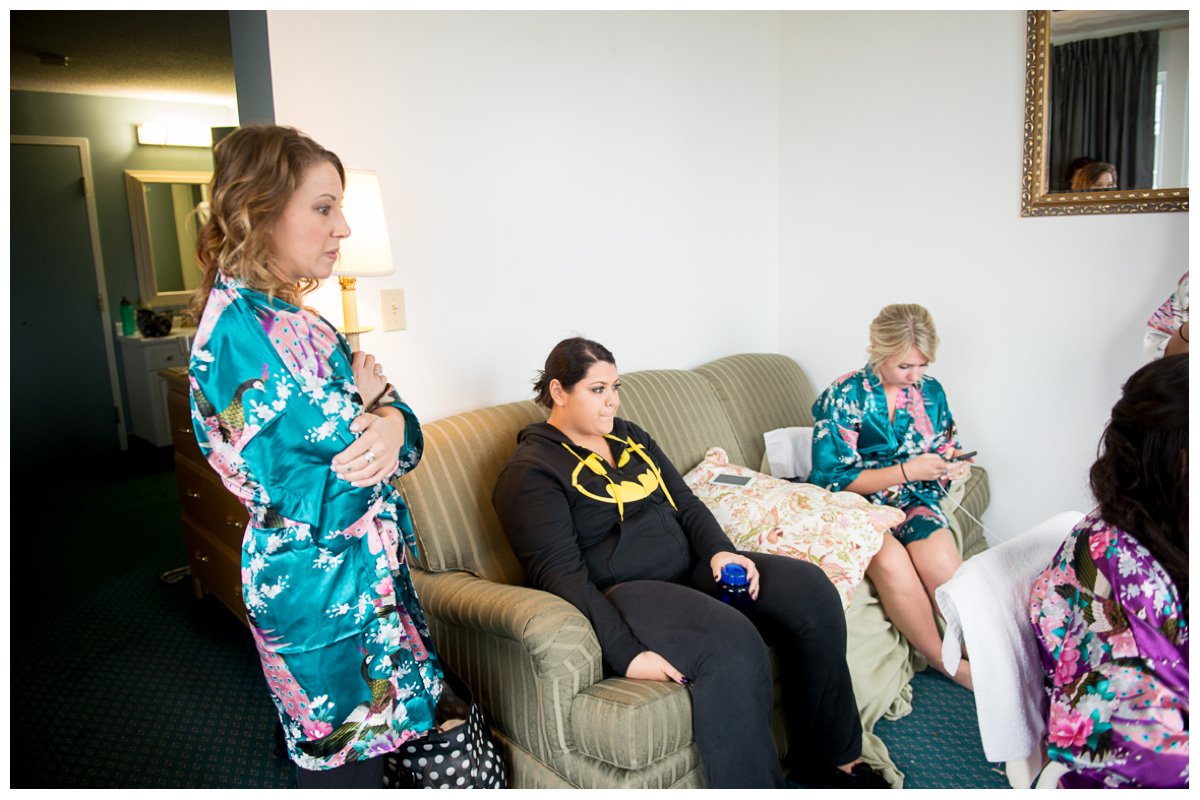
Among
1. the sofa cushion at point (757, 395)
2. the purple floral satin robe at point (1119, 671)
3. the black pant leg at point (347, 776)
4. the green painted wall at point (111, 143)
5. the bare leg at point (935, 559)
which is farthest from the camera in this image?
the green painted wall at point (111, 143)

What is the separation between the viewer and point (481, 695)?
6.18 feet

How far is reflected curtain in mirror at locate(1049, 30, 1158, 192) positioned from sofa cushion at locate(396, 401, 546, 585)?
2.18 metres

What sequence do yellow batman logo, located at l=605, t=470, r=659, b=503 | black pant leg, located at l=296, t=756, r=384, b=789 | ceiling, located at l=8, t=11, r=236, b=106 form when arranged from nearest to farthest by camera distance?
1. black pant leg, located at l=296, t=756, r=384, b=789
2. yellow batman logo, located at l=605, t=470, r=659, b=503
3. ceiling, located at l=8, t=11, r=236, b=106

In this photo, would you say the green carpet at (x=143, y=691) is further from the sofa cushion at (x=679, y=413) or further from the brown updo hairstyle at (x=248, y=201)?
the brown updo hairstyle at (x=248, y=201)

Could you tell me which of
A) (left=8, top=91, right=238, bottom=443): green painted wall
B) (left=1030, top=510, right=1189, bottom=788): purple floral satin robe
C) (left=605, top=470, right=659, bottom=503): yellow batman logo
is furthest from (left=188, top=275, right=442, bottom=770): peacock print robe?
(left=8, top=91, right=238, bottom=443): green painted wall

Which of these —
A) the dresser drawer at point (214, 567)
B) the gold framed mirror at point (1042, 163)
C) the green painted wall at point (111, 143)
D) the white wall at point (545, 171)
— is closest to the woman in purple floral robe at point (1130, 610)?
the white wall at point (545, 171)

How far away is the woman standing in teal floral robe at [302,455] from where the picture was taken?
1.22 meters

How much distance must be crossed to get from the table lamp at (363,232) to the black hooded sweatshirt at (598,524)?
1.82ft

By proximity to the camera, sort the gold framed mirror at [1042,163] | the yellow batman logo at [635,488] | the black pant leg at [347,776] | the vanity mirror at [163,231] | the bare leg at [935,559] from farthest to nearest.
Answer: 1. the vanity mirror at [163,231]
2. the gold framed mirror at [1042,163]
3. the bare leg at [935,559]
4. the yellow batman logo at [635,488]
5. the black pant leg at [347,776]

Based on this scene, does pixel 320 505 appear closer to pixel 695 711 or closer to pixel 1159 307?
pixel 695 711

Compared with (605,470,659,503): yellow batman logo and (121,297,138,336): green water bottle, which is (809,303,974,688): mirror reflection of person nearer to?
(605,470,659,503): yellow batman logo

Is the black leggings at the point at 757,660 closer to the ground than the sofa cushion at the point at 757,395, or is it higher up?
closer to the ground

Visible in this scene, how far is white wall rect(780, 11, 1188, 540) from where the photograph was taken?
2.77 meters

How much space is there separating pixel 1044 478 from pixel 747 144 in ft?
5.83
